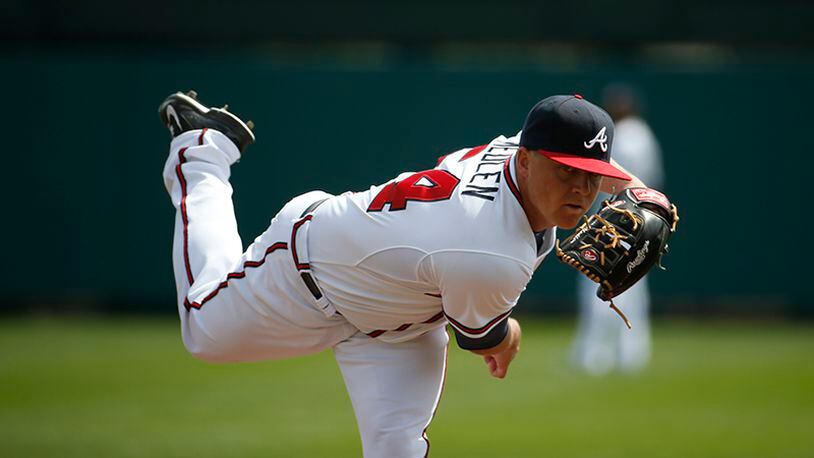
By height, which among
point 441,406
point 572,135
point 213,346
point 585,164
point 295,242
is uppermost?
point 572,135

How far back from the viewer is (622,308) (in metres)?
9.98

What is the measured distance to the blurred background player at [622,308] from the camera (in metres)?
9.71

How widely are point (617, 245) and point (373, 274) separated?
1.00 meters

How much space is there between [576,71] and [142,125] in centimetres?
561

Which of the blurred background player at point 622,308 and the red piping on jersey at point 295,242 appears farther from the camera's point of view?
the blurred background player at point 622,308

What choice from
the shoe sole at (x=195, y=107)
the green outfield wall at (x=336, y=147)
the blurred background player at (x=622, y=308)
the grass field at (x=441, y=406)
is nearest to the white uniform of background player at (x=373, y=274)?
the shoe sole at (x=195, y=107)

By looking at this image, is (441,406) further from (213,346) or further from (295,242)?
(295,242)

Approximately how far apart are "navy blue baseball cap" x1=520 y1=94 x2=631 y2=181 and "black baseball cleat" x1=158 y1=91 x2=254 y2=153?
1722mm

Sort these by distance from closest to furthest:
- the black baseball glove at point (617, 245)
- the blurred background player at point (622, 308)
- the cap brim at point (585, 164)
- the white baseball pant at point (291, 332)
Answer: the cap brim at point (585, 164) < the black baseball glove at point (617, 245) < the white baseball pant at point (291, 332) < the blurred background player at point (622, 308)

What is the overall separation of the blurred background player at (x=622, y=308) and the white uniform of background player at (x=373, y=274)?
5.18m

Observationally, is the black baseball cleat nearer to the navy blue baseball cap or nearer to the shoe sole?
the shoe sole

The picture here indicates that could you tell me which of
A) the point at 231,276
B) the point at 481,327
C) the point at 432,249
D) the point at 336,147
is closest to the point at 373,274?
the point at 432,249

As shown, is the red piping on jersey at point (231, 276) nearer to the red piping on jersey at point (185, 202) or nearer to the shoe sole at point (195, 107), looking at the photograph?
the red piping on jersey at point (185, 202)

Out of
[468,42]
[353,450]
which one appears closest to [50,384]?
[353,450]
